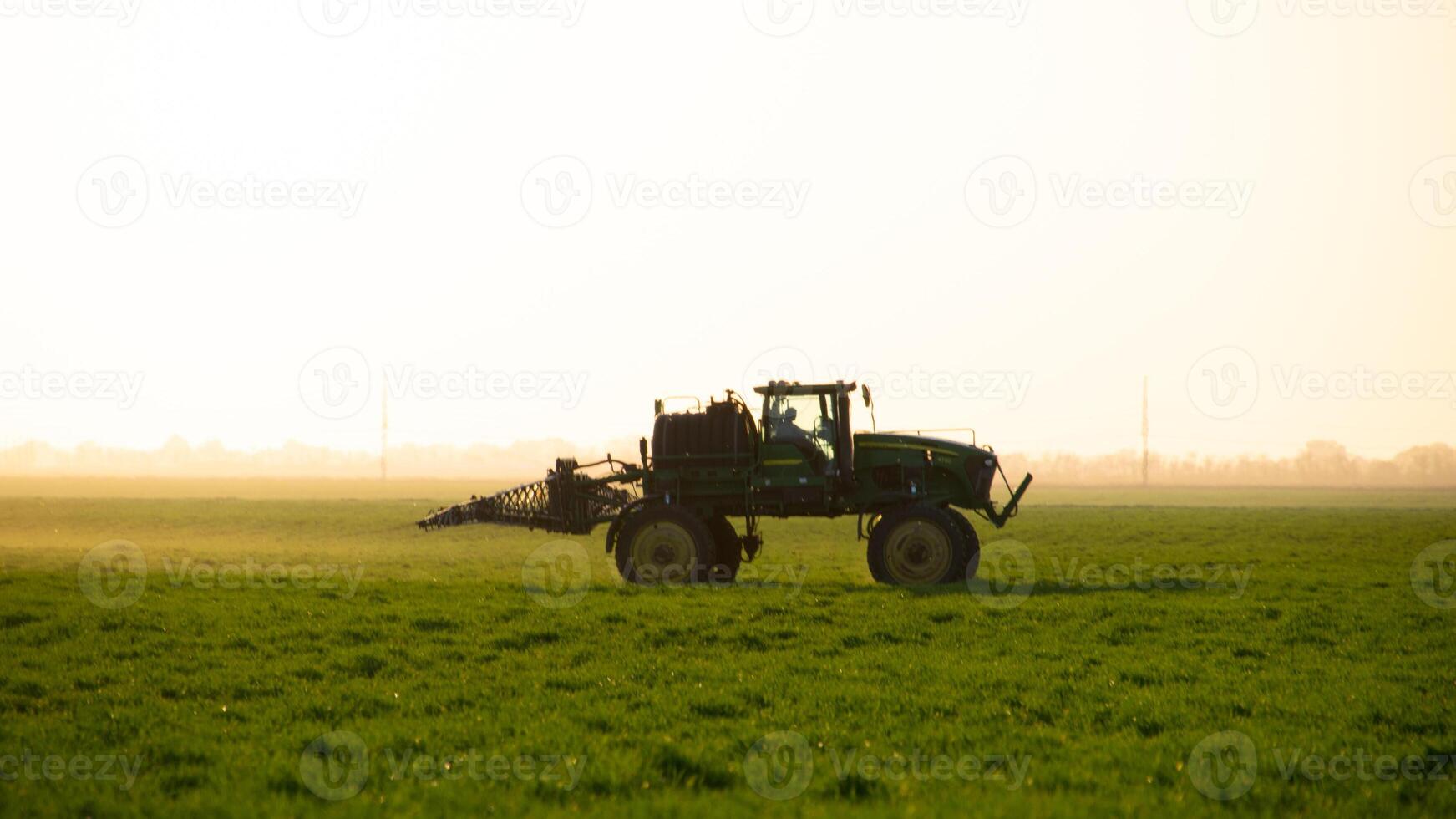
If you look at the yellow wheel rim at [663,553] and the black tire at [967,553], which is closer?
the black tire at [967,553]

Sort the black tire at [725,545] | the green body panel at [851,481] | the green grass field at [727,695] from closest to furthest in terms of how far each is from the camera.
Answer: the green grass field at [727,695] < the green body panel at [851,481] < the black tire at [725,545]

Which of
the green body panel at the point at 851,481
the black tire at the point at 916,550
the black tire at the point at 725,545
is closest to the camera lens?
the black tire at the point at 916,550

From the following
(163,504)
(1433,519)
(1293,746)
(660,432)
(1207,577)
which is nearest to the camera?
(1293,746)

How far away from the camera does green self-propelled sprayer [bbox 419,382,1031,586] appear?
70.7 ft

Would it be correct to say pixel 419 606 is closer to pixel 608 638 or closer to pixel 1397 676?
pixel 608 638

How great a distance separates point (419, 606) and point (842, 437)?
8.03 m

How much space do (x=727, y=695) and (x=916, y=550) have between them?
9.68 metres

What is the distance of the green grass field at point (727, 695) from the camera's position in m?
9.36

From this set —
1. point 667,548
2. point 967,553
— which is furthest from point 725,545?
point 967,553

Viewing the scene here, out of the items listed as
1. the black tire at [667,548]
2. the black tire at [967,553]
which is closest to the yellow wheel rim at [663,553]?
the black tire at [667,548]

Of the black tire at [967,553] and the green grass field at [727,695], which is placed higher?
the black tire at [967,553]

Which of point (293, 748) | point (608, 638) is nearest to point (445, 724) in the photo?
point (293, 748)

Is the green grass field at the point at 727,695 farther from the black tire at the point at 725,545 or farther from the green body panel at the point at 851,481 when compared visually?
the green body panel at the point at 851,481

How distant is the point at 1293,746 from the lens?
10469 mm
